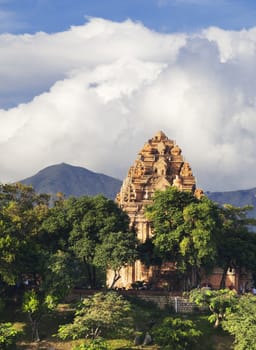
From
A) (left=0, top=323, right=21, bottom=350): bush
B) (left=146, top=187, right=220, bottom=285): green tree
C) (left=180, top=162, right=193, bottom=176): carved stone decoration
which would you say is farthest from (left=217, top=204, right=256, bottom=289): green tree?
(left=0, top=323, right=21, bottom=350): bush

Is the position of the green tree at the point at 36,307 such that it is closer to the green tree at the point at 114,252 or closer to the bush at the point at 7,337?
the bush at the point at 7,337

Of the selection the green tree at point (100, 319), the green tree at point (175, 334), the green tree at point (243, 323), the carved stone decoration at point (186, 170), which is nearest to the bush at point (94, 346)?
the green tree at point (100, 319)

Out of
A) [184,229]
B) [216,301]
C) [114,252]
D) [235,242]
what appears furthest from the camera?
[235,242]

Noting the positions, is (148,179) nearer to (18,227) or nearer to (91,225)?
(91,225)

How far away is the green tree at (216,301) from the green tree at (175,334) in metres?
2.72

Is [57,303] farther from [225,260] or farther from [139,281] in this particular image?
[225,260]

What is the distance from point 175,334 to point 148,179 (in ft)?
107

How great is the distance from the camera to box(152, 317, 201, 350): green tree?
5231cm

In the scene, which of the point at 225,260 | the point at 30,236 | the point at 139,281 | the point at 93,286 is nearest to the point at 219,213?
the point at 225,260

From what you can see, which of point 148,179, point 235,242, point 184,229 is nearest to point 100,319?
point 184,229

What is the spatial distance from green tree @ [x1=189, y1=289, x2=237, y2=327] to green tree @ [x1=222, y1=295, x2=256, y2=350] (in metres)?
0.61

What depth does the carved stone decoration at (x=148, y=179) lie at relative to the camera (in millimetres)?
76062

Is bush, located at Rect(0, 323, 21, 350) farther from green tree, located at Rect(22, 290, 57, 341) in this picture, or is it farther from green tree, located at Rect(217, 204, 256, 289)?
green tree, located at Rect(217, 204, 256, 289)

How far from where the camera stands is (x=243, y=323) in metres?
52.9
